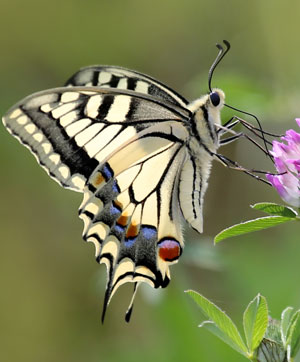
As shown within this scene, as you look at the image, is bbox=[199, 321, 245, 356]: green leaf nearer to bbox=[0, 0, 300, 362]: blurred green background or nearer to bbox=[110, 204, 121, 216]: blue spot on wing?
bbox=[110, 204, 121, 216]: blue spot on wing

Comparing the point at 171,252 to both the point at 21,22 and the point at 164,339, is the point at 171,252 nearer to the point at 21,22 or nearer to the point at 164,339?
the point at 164,339

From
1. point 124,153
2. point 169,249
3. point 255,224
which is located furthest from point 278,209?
point 124,153

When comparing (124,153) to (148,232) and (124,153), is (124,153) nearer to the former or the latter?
(124,153)

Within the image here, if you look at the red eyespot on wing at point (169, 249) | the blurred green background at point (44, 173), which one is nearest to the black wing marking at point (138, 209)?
the red eyespot on wing at point (169, 249)

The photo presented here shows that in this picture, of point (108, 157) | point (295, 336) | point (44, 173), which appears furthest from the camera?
point (44, 173)

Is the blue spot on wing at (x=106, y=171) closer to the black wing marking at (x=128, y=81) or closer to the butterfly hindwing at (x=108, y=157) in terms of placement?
the butterfly hindwing at (x=108, y=157)
